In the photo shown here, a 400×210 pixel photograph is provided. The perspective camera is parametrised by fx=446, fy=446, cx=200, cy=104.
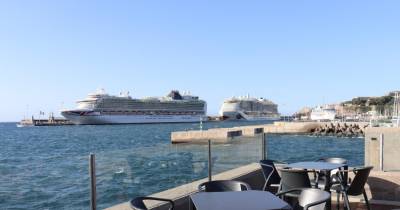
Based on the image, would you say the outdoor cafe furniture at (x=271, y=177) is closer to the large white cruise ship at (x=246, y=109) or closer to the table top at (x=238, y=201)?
the table top at (x=238, y=201)

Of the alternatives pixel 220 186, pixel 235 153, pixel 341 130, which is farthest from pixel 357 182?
pixel 341 130

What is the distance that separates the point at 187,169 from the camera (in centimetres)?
579

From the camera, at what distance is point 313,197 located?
10.9 ft

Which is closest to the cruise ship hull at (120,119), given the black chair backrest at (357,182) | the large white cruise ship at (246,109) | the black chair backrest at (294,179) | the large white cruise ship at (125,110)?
the large white cruise ship at (125,110)

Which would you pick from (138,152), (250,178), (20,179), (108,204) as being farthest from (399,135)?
(20,179)

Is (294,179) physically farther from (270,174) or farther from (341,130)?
(341,130)

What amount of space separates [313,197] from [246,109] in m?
114

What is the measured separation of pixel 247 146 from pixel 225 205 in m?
4.36

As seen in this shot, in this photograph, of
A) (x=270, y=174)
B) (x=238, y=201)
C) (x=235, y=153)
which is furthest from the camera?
(x=235, y=153)

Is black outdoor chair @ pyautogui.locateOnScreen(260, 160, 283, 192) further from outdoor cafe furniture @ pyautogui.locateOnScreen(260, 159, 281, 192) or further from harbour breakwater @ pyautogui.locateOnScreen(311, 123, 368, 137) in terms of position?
harbour breakwater @ pyautogui.locateOnScreen(311, 123, 368, 137)

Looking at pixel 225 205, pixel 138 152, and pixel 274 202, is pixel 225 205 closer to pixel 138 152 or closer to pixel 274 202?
pixel 274 202

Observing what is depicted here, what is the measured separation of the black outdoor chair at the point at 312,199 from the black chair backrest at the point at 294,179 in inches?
35.3

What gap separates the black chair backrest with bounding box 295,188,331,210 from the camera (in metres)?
3.16

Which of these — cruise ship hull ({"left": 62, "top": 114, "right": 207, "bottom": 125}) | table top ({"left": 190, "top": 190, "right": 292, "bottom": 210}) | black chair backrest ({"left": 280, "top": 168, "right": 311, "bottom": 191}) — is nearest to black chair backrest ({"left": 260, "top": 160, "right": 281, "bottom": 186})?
black chair backrest ({"left": 280, "top": 168, "right": 311, "bottom": 191})
